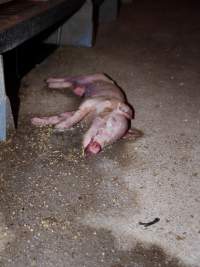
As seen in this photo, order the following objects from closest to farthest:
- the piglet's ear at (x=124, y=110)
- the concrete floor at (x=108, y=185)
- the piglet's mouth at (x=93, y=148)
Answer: the concrete floor at (x=108, y=185)
the piglet's mouth at (x=93, y=148)
the piglet's ear at (x=124, y=110)

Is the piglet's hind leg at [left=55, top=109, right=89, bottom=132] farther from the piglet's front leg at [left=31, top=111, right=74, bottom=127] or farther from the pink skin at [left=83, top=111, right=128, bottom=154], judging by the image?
the pink skin at [left=83, top=111, right=128, bottom=154]

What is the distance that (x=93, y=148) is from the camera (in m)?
3.05

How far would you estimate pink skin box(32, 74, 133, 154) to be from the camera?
312 cm

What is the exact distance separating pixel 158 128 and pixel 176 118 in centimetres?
29

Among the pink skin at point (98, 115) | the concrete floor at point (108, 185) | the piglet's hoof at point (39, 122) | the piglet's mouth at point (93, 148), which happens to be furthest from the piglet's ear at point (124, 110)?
the piglet's hoof at point (39, 122)

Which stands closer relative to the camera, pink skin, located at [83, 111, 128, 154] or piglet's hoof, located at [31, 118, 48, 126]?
pink skin, located at [83, 111, 128, 154]

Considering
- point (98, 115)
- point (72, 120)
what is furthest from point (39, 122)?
point (98, 115)

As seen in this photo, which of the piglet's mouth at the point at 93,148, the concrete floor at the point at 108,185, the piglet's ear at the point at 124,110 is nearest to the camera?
the concrete floor at the point at 108,185

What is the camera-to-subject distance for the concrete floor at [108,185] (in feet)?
7.52

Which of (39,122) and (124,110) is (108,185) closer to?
(124,110)

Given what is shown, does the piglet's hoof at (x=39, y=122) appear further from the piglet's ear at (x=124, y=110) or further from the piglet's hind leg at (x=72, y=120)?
the piglet's ear at (x=124, y=110)

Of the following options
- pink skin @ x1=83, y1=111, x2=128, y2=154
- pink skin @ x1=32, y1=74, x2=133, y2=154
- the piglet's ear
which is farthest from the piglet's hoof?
the piglet's ear

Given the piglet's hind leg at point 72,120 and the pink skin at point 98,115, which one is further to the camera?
the piglet's hind leg at point 72,120

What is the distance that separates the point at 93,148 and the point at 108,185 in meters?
0.37
